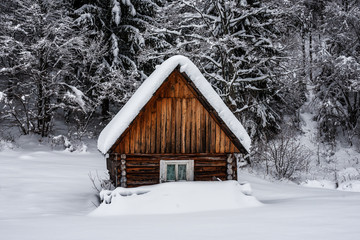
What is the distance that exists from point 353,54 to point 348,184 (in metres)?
12.3

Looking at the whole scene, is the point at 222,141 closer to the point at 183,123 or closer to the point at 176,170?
the point at 183,123

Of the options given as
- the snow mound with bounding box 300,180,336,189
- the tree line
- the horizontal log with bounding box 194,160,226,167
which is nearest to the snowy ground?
the horizontal log with bounding box 194,160,226,167

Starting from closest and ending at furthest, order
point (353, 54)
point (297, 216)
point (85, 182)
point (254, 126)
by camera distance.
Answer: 1. point (297, 216)
2. point (85, 182)
3. point (254, 126)
4. point (353, 54)

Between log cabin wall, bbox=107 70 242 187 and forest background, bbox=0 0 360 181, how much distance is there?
6069 millimetres

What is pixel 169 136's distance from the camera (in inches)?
463

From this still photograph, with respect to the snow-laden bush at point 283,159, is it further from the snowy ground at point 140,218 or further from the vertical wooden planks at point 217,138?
the vertical wooden planks at point 217,138

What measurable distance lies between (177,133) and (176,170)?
4.12ft

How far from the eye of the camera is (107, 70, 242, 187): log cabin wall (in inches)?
455

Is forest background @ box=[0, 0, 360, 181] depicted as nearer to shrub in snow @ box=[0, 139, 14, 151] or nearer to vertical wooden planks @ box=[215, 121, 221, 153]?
shrub in snow @ box=[0, 139, 14, 151]

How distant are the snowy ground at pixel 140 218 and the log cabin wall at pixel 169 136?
2130mm

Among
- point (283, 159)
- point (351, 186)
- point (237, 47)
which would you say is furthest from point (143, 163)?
point (351, 186)

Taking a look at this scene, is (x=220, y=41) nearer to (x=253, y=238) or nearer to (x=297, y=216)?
(x=297, y=216)

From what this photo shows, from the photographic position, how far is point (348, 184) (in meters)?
17.5

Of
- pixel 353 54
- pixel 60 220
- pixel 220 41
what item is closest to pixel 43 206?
pixel 60 220
